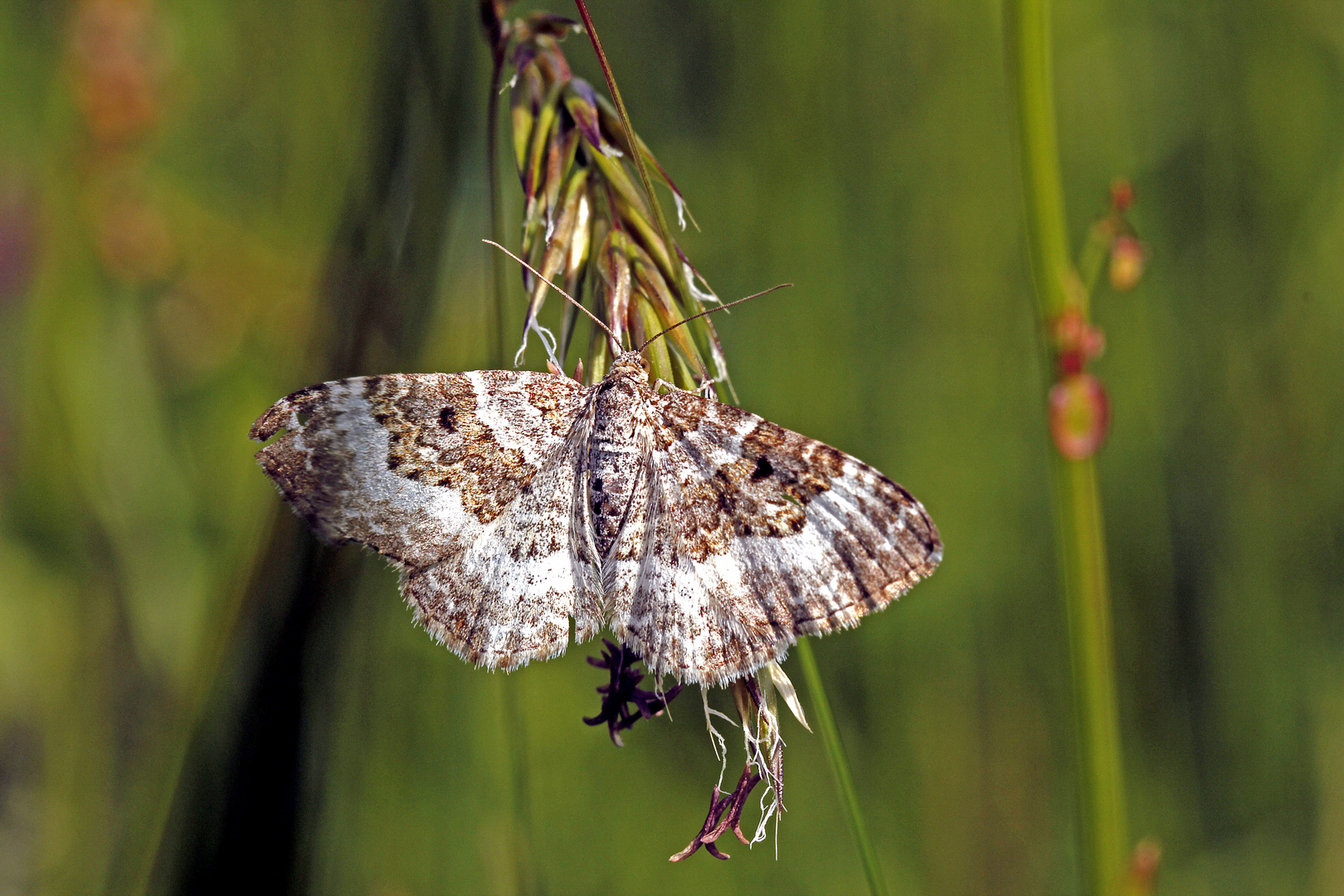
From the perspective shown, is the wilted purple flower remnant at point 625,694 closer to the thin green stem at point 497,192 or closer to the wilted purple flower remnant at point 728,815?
the wilted purple flower remnant at point 728,815

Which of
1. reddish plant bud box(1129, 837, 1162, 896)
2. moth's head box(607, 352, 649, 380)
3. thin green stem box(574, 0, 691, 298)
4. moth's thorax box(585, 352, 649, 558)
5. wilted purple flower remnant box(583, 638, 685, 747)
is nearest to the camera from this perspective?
reddish plant bud box(1129, 837, 1162, 896)

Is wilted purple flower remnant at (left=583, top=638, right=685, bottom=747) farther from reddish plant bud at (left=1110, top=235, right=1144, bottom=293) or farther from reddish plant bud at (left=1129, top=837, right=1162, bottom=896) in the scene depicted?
reddish plant bud at (left=1110, top=235, right=1144, bottom=293)

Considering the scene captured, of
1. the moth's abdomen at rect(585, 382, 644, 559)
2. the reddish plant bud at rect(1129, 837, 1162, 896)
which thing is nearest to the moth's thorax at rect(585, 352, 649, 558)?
the moth's abdomen at rect(585, 382, 644, 559)

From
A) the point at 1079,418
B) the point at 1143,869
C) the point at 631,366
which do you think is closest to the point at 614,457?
the point at 631,366

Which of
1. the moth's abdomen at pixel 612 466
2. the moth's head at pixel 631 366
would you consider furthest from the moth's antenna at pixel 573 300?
the moth's abdomen at pixel 612 466

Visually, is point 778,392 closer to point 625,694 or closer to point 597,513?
point 597,513

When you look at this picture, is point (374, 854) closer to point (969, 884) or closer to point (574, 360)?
point (574, 360)
